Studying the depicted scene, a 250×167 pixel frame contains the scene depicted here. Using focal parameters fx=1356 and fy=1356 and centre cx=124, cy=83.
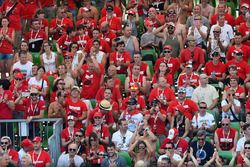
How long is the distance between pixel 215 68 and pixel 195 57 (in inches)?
22.3

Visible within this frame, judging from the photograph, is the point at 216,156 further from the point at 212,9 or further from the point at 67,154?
the point at 212,9

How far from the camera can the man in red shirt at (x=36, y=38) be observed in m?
31.4

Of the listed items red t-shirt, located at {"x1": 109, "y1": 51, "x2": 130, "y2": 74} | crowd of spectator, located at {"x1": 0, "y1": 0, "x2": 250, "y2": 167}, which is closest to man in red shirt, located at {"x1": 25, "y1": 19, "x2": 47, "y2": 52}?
crowd of spectator, located at {"x1": 0, "y1": 0, "x2": 250, "y2": 167}

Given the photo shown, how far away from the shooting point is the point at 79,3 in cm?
3322

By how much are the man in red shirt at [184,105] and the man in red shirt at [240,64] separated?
6.01 ft

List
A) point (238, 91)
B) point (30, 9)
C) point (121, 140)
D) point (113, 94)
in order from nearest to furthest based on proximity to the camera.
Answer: point (121, 140) → point (238, 91) → point (113, 94) → point (30, 9)

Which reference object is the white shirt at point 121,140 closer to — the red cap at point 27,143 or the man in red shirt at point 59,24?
the red cap at point 27,143

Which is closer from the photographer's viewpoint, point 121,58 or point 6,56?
point 121,58

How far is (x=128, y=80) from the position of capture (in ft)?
94.6

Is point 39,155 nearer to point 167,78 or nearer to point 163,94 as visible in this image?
point 163,94

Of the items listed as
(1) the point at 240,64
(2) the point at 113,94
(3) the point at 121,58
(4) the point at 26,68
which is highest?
(3) the point at 121,58

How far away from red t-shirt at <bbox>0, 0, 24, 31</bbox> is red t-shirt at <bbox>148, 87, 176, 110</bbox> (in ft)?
16.8

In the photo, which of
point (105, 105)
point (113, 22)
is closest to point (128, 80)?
point (105, 105)

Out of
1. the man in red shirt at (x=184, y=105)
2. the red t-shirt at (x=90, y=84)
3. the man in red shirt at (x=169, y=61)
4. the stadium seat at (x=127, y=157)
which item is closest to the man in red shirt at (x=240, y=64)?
the man in red shirt at (x=169, y=61)
